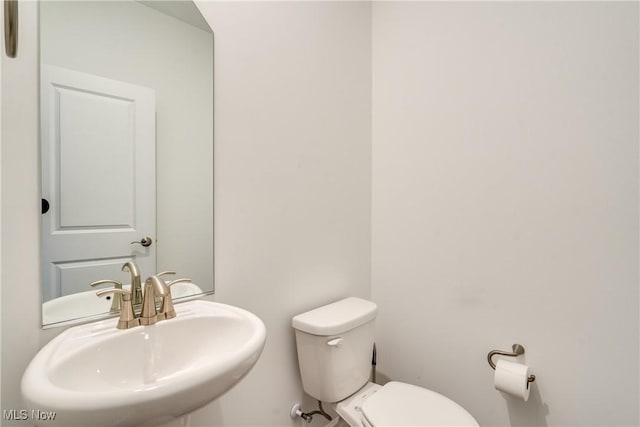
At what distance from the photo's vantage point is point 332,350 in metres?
1.09

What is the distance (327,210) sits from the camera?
132cm

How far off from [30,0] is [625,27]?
1.61m

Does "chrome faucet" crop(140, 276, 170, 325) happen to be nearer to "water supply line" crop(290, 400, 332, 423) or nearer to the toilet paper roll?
"water supply line" crop(290, 400, 332, 423)

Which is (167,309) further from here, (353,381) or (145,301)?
(353,381)

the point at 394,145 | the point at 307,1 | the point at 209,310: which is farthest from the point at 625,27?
the point at 209,310

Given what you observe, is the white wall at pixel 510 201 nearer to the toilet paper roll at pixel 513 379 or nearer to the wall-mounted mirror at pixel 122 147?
the toilet paper roll at pixel 513 379

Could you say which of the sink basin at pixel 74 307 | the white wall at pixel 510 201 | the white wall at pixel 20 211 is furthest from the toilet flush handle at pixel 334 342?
the white wall at pixel 20 211

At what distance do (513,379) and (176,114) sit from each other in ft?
4.71

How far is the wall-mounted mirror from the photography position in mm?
701

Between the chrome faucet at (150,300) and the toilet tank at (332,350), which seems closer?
the chrome faucet at (150,300)

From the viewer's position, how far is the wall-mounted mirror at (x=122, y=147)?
2.30 feet

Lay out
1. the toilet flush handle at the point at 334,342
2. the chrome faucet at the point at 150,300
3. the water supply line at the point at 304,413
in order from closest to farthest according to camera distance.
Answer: the chrome faucet at the point at 150,300 < the toilet flush handle at the point at 334,342 < the water supply line at the point at 304,413

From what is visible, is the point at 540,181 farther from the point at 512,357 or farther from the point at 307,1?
the point at 307,1

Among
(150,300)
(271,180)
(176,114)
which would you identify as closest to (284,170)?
(271,180)
